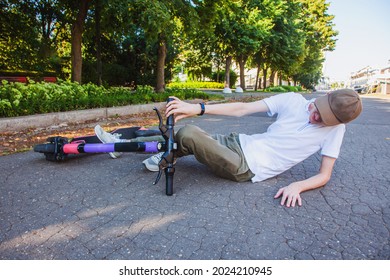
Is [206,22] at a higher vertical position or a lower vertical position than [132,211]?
higher

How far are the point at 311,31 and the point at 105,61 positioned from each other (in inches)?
1032

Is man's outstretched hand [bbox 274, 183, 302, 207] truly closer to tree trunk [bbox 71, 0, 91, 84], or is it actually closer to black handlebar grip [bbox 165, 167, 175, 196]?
black handlebar grip [bbox 165, 167, 175, 196]

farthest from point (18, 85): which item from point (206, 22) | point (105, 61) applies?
point (105, 61)

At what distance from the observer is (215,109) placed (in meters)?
2.36

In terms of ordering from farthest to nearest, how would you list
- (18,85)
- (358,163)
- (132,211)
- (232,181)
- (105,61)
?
1. (105,61)
2. (18,85)
3. (358,163)
4. (232,181)
5. (132,211)

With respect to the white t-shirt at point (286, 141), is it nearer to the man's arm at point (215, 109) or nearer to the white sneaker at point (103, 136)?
the man's arm at point (215, 109)

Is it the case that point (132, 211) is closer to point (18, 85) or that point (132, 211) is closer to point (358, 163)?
point (358, 163)

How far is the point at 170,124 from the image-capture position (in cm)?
217

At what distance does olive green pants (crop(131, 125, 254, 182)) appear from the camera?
2.25 meters

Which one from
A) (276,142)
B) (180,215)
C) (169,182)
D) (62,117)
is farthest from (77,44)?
(180,215)

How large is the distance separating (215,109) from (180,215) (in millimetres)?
936

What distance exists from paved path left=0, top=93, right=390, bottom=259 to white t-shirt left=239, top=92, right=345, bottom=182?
0.67 ft

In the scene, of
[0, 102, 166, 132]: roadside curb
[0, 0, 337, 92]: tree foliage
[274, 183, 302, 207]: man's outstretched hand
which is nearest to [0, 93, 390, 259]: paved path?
[274, 183, 302, 207]: man's outstretched hand

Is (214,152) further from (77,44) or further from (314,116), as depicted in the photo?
(77,44)
